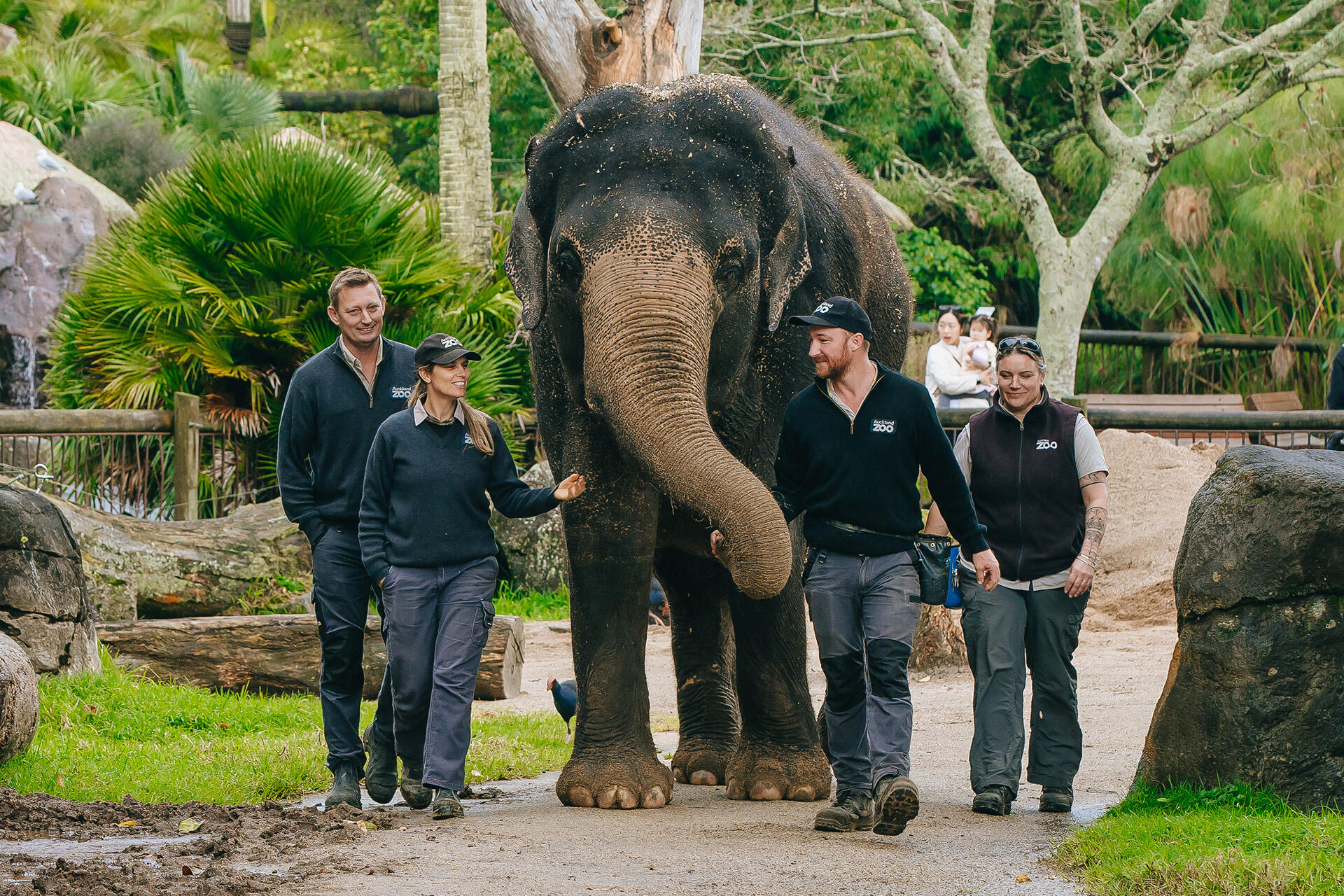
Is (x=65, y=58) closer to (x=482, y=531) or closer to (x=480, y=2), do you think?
(x=480, y=2)

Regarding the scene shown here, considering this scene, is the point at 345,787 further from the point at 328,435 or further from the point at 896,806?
the point at 896,806

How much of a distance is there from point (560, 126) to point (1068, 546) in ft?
8.81

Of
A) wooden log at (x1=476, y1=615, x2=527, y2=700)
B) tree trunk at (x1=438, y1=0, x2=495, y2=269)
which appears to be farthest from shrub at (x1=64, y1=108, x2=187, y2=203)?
wooden log at (x1=476, y1=615, x2=527, y2=700)

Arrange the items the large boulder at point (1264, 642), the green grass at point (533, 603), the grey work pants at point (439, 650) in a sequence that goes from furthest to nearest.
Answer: the green grass at point (533, 603), the grey work pants at point (439, 650), the large boulder at point (1264, 642)

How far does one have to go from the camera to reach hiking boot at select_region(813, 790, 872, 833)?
17.9ft

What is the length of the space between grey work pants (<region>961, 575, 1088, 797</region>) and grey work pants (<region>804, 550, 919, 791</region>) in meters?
0.83

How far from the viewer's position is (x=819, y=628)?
5660mm

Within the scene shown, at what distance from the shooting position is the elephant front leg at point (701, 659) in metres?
7.15

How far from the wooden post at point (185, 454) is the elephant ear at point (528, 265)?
7.18 metres

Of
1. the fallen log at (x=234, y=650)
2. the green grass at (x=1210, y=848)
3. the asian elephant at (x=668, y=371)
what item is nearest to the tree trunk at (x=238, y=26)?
the fallen log at (x=234, y=650)

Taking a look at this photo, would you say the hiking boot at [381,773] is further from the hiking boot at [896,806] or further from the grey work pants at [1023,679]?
the grey work pants at [1023,679]

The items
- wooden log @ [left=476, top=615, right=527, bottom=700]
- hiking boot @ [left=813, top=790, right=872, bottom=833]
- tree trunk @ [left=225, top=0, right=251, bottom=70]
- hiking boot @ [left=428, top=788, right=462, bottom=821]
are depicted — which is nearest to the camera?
hiking boot @ [left=813, top=790, right=872, bottom=833]

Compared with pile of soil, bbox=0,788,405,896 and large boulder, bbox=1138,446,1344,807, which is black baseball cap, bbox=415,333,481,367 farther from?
large boulder, bbox=1138,446,1344,807

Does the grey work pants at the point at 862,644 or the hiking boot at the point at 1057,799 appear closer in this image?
the grey work pants at the point at 862,644
